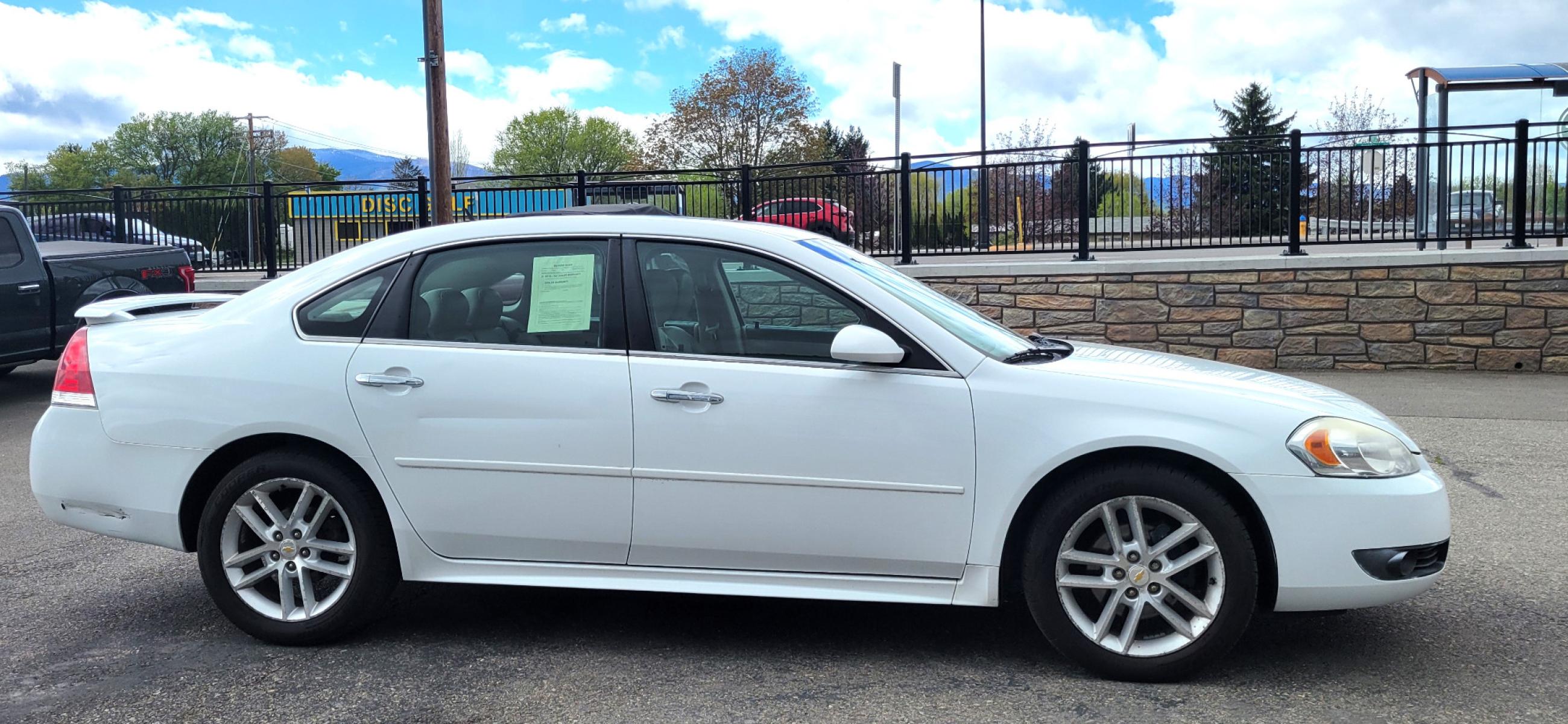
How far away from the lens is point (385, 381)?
4.05 meters

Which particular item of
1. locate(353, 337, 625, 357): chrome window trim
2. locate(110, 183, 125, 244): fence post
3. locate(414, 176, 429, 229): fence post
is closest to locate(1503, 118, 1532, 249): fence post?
locate(353, 337, 625, 357): chrome window trim

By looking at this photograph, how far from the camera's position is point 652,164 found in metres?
50.9

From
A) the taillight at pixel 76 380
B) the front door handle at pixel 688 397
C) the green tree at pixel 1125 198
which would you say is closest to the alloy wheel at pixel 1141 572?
the front door handle at pixel 688 397

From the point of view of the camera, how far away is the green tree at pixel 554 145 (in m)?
98.8

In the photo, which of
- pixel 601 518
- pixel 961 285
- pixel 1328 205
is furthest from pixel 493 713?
pixel 1328 205

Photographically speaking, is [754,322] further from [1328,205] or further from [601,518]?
[1328,205]

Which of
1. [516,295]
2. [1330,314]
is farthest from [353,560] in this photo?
[1330,314]

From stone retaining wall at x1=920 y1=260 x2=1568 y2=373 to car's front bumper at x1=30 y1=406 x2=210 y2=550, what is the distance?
852 cm

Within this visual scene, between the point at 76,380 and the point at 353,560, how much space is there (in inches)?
48.5

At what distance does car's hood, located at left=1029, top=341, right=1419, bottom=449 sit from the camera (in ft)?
12.5

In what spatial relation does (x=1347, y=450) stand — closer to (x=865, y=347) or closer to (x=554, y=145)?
(x=865, y=347)

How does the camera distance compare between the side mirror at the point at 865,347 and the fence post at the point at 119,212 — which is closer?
the side mirror at the point at 865,347

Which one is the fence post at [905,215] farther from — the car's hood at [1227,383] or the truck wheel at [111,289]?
the car's hood at [1227,383]

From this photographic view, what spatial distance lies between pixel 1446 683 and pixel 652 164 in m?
48.6
